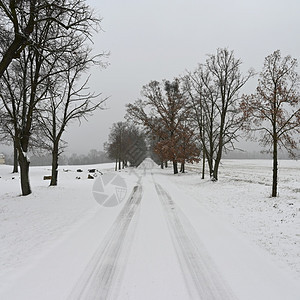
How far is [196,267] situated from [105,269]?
1.77 metres

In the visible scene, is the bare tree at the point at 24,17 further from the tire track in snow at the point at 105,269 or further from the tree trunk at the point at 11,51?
the tire track in snow at the point at 105,269

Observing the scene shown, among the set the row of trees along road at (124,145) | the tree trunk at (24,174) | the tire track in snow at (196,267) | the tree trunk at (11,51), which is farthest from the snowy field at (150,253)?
the row of trees along road at (124,145)

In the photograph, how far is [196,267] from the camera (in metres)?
4.22

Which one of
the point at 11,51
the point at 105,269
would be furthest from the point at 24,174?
the point at 105,269

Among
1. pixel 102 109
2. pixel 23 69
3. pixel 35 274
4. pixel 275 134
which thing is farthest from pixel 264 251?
pixel 23 69

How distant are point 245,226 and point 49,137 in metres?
14.6

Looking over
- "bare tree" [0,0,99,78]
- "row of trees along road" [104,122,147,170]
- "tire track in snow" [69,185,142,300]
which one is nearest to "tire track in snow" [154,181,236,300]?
"tire track in snow" [69,185,142,300]

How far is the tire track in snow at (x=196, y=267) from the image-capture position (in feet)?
11.3

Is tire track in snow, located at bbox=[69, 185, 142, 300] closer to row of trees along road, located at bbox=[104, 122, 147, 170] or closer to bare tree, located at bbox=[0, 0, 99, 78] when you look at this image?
bare tree, located at bbox=[0, 0, 99, 78]

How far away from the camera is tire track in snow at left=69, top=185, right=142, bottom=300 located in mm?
3439

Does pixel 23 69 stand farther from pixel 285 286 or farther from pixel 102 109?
pixel 285 286

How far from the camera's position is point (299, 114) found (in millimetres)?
10844

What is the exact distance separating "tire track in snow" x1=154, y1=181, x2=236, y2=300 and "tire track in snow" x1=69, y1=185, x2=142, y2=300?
1243mm

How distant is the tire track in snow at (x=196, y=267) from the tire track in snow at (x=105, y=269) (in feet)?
4.08
